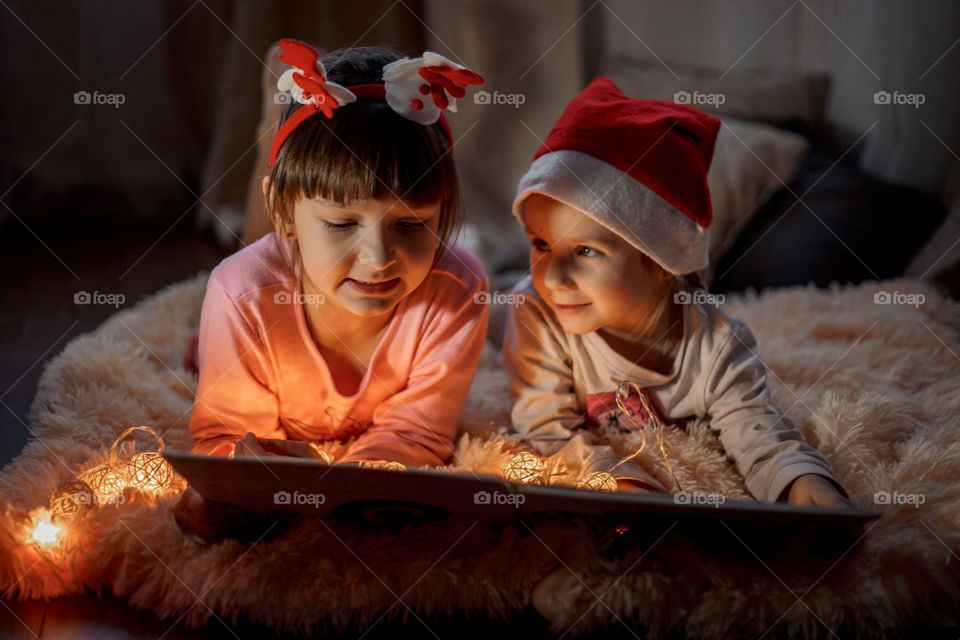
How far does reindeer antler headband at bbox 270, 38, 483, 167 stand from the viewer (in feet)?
2.87

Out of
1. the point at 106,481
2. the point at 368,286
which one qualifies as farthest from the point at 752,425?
the point at 106,481

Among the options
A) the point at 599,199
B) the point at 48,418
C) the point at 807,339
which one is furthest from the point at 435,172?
the point at 807,339

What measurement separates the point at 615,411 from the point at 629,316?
5.1 inches

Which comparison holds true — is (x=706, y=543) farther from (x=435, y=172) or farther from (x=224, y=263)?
(x=224, y=263)

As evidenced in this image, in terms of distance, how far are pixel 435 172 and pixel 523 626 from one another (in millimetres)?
475

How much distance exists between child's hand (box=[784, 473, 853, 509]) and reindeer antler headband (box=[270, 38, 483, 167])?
21.7 inches

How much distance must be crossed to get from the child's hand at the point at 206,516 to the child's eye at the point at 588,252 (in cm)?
47

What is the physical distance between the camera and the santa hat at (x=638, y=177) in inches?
38.7

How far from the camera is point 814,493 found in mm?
895

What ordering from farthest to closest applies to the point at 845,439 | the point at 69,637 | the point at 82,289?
1. the point at 82,289
2. the point at 845,439
3. the point at 69,637

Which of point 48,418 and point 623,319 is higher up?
point 623,319

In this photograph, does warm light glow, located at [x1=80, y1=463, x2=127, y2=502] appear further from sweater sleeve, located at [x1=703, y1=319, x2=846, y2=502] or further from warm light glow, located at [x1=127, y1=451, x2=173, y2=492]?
sweater sleeve, located at [x1=703, y1=319, x2=846, y2=502]

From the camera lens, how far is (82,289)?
1619 millimetres

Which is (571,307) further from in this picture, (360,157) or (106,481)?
(106,481)
